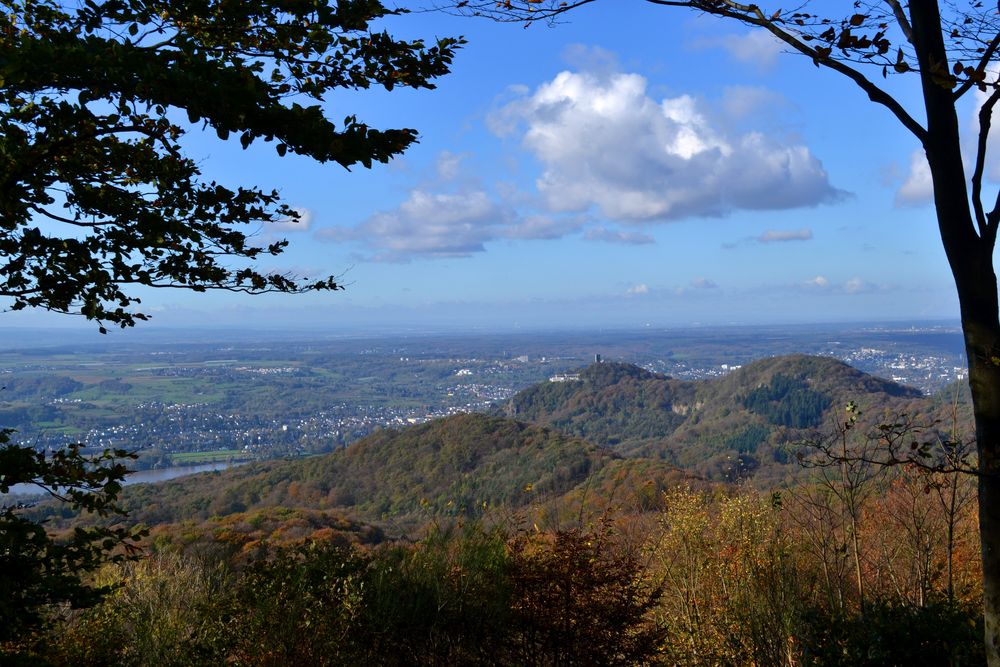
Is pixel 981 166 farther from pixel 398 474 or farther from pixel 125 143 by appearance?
pixel 398 474

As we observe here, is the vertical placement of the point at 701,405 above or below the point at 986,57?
below

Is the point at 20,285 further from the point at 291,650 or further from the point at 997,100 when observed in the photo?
the point at 997,100

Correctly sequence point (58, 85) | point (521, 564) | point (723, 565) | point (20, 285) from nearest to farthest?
point (58, 85), point (20, 285), point (521, 564), point (723, 565)

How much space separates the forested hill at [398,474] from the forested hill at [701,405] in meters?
16.0

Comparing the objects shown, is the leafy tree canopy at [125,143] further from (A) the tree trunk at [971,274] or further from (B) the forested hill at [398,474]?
(B) the forested hill at [398,474]

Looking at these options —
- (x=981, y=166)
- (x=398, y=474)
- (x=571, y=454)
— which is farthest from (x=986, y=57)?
(x=398, y=474)

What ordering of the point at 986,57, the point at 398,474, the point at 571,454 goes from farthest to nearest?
the point at 398,474, the point at 571,454, the point at 986,57

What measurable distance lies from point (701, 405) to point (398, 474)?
58.8 metres

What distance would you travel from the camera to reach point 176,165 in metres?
3.54

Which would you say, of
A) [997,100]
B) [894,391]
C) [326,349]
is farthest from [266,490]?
[326,349]

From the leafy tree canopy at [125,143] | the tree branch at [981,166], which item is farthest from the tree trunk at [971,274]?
the leafy tree canopy at [125,143]

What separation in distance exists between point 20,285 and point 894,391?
9150cm

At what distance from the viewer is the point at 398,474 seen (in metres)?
52.4

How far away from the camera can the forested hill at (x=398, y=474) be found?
42781 millimetres
